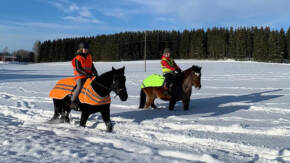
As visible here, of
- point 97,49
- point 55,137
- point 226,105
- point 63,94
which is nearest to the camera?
point 55,137

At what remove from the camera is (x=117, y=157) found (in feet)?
11.8

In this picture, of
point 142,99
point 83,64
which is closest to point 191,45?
point 142,99

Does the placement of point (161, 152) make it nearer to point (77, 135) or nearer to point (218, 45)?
point (77, 135)

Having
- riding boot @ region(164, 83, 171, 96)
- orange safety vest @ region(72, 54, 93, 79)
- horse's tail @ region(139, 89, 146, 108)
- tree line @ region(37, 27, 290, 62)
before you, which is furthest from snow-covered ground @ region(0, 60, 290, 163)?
tree line @ region(37, 27, 290, 62)

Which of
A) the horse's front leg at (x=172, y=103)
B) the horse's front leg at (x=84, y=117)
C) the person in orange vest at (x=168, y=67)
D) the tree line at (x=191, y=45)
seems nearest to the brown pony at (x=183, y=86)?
the horse's front leg at (x=172, y=103)

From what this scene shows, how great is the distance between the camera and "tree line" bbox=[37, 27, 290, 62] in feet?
201

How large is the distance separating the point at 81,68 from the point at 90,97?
0.87m

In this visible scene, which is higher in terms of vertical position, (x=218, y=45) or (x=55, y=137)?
(x=218, y=45)

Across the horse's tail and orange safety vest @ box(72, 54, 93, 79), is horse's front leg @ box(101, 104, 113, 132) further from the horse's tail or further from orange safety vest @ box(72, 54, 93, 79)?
the horse's tail

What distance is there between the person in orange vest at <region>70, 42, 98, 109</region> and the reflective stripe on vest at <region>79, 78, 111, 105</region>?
0.24 m

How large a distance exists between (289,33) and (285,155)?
7064 cm

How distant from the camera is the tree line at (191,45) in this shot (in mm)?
61406

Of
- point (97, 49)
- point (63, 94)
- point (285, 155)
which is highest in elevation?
point (97, 49)

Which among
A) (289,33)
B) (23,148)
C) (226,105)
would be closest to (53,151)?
(23,148)
